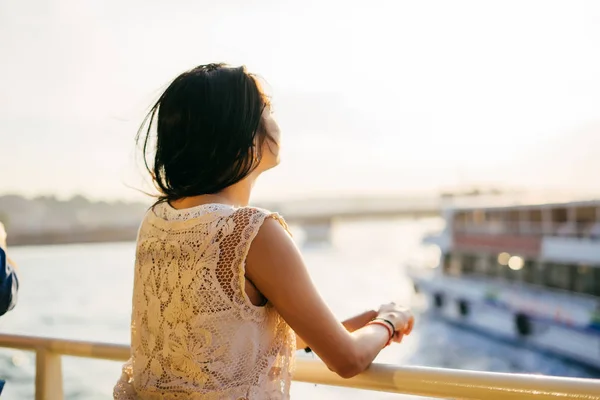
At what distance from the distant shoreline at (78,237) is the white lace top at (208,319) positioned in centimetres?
2337

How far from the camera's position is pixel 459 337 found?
43.8 feet

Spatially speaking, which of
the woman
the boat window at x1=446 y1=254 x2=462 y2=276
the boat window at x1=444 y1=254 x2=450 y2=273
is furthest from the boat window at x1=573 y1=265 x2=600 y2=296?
the woman

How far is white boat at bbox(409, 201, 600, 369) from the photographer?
383 inches

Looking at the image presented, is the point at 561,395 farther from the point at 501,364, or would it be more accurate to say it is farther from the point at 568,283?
the point at 501,364

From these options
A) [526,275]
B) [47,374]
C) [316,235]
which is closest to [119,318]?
[526,275]

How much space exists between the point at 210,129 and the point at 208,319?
25 centimetres

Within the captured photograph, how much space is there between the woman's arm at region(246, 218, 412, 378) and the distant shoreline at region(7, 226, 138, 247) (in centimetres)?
2347

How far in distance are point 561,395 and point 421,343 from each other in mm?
13877

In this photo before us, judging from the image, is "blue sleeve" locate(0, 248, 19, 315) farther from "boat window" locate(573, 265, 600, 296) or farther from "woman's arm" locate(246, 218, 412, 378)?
"boat window" locate(573, 265, 600, 296)

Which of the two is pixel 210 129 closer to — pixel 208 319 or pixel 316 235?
pixel 208 319

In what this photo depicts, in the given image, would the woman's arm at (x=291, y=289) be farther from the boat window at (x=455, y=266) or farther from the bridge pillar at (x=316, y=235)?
the bridge pillar at (x=316, y=235)

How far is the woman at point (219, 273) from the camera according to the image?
0.76 m

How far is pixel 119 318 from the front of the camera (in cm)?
1920

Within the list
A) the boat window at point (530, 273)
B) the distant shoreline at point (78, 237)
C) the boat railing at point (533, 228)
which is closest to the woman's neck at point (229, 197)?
the boat railing at point (533, 228)
